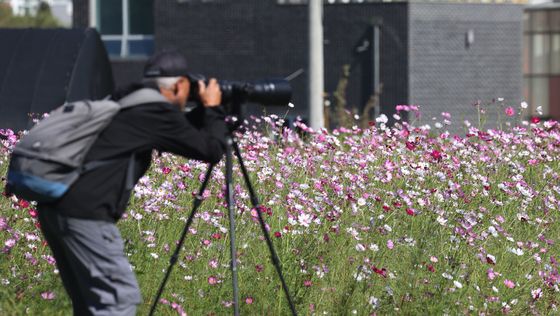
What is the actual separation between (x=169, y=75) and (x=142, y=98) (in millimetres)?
202

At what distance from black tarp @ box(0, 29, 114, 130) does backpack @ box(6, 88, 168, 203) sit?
12.3m

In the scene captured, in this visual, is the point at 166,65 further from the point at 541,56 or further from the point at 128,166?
the point at 541,56

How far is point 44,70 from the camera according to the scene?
19.0m

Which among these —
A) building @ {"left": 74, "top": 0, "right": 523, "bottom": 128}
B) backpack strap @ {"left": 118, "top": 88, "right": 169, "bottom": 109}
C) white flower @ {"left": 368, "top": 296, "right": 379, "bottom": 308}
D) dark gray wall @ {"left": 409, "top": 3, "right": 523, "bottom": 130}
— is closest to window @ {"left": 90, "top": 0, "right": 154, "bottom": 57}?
building @ {"left": 74, "top": 0, "right": 523, "bottom": 128}

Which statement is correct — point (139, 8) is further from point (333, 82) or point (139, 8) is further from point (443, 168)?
point (443, 168)

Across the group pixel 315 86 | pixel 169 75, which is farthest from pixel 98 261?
pixel 315 86

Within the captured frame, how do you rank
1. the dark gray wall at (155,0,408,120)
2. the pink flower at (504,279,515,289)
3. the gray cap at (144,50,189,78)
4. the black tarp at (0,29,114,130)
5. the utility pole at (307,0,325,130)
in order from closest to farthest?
1. the gray cap at (144,50,189,78)
2. the pink flower at (504,279,515,289)
3. the black tarp at (0,29,114,130)
4. the utility pole at (307,0,325,130)
5. the dark gray wall at (155,0,408,120)

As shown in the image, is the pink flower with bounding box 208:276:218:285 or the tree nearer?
the pink flower with bounding box 208:276:218:285

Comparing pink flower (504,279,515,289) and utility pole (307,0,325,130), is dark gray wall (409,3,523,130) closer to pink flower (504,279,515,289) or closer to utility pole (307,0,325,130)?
utility pole (307,0,325,130)

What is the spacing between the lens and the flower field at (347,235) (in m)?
7.69

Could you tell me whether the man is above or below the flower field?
above

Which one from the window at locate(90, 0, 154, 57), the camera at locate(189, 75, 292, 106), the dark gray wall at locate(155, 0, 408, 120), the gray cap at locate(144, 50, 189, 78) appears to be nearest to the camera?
the gray cap at locate(144, 50, 189, 78)

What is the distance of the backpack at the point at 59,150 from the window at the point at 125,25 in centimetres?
3376

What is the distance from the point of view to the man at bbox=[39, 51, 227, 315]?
5844mm
